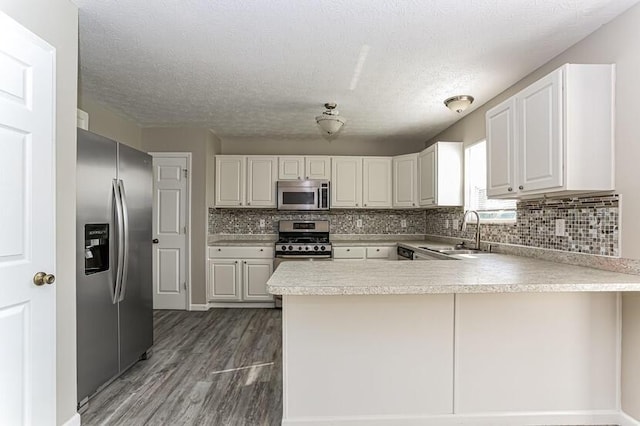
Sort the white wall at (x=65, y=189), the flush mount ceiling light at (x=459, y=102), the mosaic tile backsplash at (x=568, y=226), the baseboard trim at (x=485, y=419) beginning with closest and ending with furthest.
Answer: the white wall at (x=65, y=189), the baseboard trim at (x=485, y=419), the mosaic tile backsplash at (x=568, y=226), the flush mount ceiling light at (x=459, y=102)

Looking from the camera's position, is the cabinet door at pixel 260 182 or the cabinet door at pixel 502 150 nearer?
the cabinet door at pixel 502 150

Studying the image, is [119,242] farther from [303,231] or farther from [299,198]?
[303,231]

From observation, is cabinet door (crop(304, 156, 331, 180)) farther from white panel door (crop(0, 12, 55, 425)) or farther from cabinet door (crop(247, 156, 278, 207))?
white panel door (crop(0, 12, 55, 425))

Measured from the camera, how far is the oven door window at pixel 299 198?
4.93 m

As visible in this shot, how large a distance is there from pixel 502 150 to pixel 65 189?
2.81 meters

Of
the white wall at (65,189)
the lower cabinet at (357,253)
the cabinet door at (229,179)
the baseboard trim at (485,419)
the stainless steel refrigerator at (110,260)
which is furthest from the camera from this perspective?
the cabinet door at (229,179)

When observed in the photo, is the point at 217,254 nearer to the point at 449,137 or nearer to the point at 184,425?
the point at 184,425

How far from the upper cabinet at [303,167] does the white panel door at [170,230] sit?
4.25ft

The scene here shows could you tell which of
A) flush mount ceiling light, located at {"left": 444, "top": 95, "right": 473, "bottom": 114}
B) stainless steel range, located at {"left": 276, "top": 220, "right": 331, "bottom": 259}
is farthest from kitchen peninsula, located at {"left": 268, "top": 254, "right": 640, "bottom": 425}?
stainless steel range, located at {"left": 276, "top": 220, "right": 331, "bottom": 259}

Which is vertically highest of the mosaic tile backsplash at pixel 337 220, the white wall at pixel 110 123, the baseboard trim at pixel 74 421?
the white wall at pixel 110 123

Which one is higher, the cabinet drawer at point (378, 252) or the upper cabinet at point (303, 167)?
the upper cabinet at point (303, 167)

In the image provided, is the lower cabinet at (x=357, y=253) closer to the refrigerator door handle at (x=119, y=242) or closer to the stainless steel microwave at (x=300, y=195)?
the stainless steel microwave at (x=300, y=195)

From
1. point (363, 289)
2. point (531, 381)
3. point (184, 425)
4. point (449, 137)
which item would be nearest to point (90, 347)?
point (184, 425)

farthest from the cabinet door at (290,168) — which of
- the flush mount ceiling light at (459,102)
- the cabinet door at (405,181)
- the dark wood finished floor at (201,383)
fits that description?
the flush mount ceiling light at (459,102)
